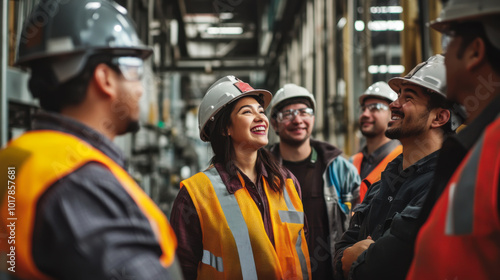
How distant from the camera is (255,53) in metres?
18.8

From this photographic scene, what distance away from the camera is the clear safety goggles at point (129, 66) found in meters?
1.48

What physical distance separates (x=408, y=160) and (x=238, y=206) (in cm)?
90

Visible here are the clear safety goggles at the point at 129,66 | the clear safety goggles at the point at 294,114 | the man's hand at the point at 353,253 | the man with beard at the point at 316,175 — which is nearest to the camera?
the clear safety goggles at the point at 129,66

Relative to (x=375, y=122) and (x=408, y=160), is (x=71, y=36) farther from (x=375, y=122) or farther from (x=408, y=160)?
(x=375, y=122)

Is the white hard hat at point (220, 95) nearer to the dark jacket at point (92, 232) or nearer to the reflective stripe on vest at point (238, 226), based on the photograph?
the reflective stripe on vest at point (238, 226)

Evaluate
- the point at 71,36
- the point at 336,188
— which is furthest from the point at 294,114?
the point at 71,36

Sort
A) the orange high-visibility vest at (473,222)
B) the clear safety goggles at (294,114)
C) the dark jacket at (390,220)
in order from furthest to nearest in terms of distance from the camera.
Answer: the clear safety goggles at (294,114) < the dark jacket at (390,220) < the orange high-visibility vest at (473,222)

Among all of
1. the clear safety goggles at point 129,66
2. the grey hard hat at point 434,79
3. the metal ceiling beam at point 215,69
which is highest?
the metal ceiling beam at point 215,69

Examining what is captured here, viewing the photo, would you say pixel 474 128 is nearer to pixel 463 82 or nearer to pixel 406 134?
pixel 463 82

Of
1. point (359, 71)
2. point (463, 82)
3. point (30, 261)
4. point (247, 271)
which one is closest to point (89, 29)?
point (30, 261)

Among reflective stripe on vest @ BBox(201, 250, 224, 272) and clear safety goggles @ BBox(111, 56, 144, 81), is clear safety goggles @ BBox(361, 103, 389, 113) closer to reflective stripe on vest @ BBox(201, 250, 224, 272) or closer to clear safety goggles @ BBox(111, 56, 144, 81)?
reflective stripe on vest @ BBox(201, 250, 224, 272)

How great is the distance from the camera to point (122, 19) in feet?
5.06

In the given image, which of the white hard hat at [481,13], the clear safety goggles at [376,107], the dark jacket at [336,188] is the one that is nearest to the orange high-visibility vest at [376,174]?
the dark jacket at [336,188]

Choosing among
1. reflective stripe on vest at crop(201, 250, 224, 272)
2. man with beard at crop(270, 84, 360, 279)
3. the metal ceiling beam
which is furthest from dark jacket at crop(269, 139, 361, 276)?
the metal ceiling beam
